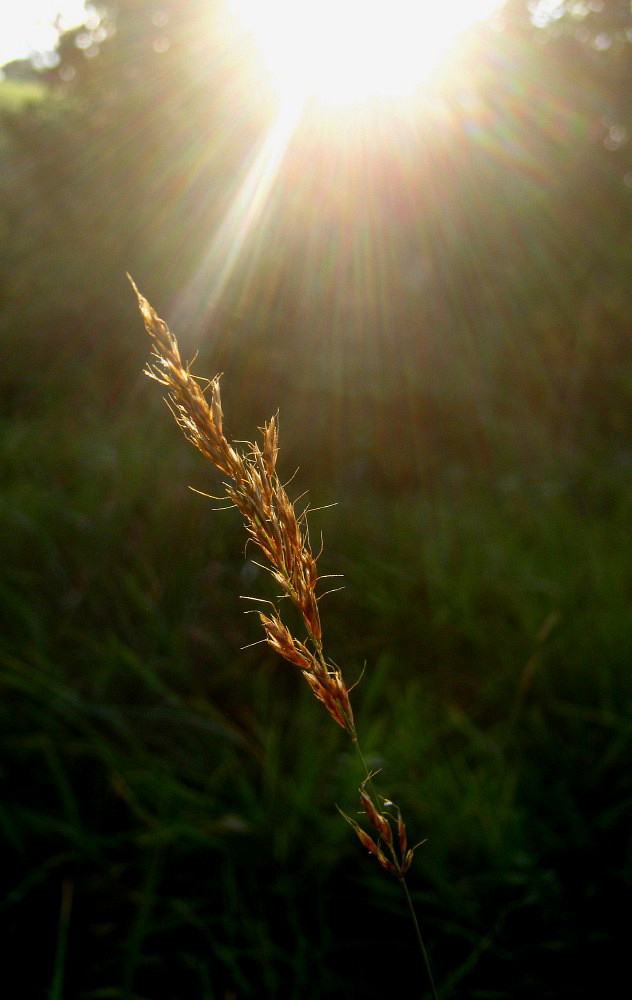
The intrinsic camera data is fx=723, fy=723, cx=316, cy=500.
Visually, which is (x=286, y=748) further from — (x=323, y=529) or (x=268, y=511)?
(x=268, y=511)

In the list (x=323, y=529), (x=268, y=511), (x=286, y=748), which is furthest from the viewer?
(x=323, y=529)

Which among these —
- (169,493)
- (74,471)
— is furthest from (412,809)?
(74,471)

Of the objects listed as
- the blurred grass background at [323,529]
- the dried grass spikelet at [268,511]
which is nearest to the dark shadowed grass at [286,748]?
the blurred grass background at [323,529]

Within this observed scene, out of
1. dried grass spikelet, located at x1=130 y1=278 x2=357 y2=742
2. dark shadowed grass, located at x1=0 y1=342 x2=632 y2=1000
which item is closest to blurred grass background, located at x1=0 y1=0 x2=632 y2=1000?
dark shadowed grass, located at x1=0 y1=342 x2=632 y2=1000

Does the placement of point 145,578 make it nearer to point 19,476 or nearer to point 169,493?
point 169,493

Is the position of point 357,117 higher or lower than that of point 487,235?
higher

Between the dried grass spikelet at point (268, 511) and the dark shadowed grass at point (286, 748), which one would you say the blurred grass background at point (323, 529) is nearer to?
the dark shadowed grass at point (286, 748)

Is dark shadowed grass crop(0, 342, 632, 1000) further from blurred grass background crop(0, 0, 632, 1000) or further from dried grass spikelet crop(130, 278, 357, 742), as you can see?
dried grass spikelet crop(130, 278, 357, 742)

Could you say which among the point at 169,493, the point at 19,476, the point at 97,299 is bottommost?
the point at 169,493

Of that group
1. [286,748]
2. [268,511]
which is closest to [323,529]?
[286,748]
